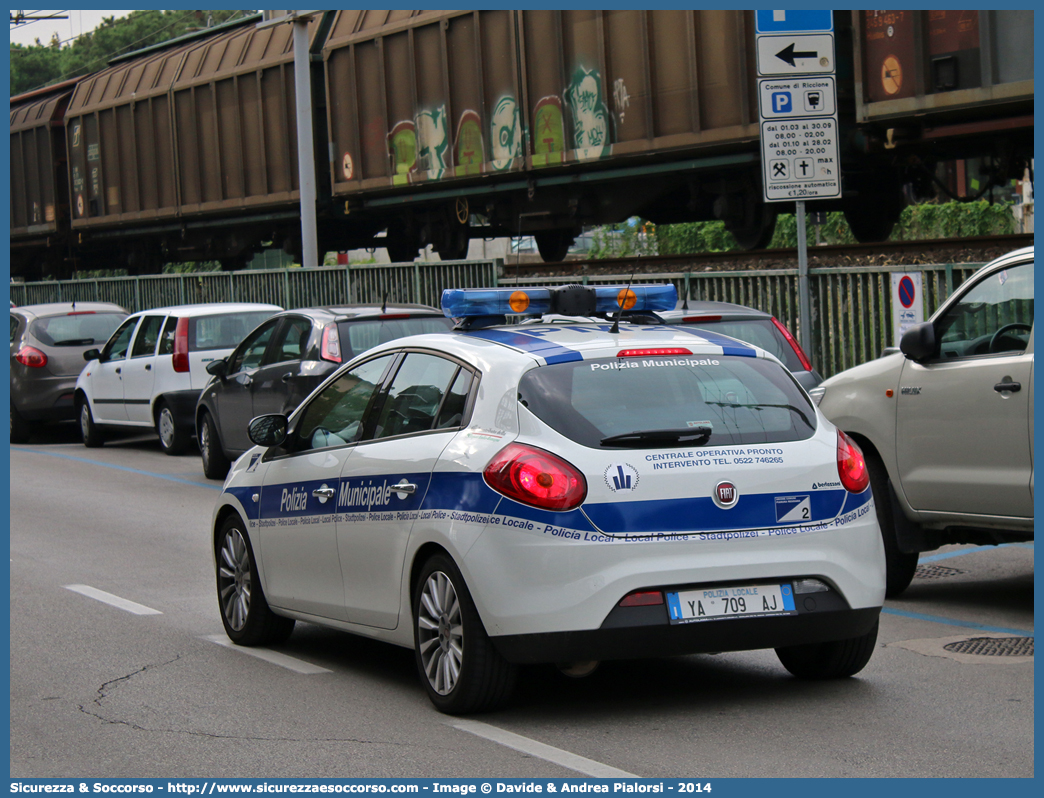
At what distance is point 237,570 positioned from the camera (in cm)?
752

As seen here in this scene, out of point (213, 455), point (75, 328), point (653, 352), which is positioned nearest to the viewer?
point (653, 352)

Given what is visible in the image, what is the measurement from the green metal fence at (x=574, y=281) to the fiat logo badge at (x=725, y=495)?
27.4 ft

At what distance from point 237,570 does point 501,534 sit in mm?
2482

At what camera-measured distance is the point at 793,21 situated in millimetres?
11516

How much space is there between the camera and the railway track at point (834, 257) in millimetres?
14109

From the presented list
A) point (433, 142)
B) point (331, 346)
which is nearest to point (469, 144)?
point (433, 142)

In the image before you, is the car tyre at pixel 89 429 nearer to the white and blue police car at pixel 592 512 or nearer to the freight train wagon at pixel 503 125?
the freight train wagon at pixel 503 125

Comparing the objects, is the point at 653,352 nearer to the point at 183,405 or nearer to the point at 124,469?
the point at 124,469

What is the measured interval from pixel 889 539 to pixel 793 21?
15.7 feet

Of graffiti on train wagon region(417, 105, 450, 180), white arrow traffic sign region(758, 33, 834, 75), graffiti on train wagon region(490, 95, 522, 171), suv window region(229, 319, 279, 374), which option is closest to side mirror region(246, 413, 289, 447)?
white arrow traffic sign region(758, 33, 834, 75)

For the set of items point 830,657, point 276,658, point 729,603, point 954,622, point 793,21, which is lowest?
point 954,622

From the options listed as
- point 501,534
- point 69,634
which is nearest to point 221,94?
point 69,634

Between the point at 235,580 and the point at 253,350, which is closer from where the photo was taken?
the point at 235,580

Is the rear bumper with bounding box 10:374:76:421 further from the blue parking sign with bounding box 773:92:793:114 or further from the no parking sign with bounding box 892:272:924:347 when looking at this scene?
the blue parking sign with bounding box 773:92:793:114
